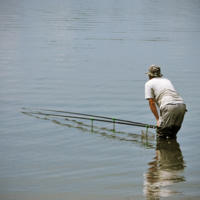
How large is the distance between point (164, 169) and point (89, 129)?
3.36 metres

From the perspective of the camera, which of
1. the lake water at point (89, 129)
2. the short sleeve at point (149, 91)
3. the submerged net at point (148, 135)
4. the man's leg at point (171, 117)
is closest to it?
the lake water at point (89, 129)

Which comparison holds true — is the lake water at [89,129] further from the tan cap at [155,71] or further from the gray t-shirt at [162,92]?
the tan cap at [155,71]

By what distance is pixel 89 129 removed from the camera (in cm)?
937

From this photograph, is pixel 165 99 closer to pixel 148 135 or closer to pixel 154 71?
pixel 154 71

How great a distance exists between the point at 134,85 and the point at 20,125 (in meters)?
6.56

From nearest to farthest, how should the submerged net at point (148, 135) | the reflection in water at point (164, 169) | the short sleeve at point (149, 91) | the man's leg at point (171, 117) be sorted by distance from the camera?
the reflection in water at point (164, 169) → the man's leg at point (171, 117) → the short sleeve at point (149, 91) → the submerged net at point (148, 135)

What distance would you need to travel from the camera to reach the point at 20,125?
9844mm

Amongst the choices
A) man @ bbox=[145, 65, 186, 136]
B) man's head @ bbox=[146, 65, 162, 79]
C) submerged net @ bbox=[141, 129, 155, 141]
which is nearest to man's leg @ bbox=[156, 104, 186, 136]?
man @ bbox=[145, 65, 186, 136]

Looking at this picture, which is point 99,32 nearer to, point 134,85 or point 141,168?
point 134,85

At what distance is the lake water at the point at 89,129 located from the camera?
5754mm

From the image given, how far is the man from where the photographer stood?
715 cm

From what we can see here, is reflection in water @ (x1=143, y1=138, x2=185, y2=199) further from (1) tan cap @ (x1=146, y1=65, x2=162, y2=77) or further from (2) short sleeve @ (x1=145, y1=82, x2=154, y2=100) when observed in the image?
(1) tan cap @ (x1=146, y1=65, x2=162, y2=77)

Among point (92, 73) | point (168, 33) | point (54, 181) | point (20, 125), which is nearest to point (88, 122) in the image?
point (20, 125)

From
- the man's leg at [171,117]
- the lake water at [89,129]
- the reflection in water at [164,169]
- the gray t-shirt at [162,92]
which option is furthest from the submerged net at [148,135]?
the gray t-shirt at [162,92]
